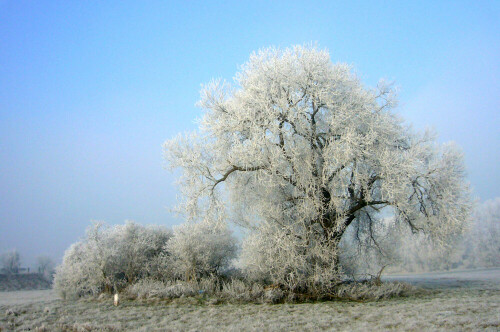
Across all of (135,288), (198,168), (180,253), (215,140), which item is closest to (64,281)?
(135,288)

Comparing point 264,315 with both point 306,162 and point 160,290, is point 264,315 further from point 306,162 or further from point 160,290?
point 306,162

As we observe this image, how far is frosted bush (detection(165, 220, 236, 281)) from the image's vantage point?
14.4 meters

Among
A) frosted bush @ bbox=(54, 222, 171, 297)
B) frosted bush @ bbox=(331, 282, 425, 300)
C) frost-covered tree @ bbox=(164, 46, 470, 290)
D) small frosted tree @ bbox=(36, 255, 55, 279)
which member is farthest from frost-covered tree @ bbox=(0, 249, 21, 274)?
frosted bush @ bbox=(331, 282, 425, 300)

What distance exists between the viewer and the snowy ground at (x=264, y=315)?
820 cm

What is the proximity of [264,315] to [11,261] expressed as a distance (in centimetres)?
2172

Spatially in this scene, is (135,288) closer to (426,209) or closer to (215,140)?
(215,140)

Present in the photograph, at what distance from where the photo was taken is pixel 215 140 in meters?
14.1

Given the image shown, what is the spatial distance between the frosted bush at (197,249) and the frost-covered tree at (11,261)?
48.4 feet

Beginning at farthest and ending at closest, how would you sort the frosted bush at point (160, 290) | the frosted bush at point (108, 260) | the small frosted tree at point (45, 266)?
the small frosted tree at point (45, 266) < the frosted bush at point (108, 260) < the frosted bush at point (160, 290)

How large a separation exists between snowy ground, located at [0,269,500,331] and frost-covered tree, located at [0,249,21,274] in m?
14.9

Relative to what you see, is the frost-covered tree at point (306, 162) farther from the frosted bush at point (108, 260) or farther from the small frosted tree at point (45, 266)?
the small frosted tree at point (45, 266)

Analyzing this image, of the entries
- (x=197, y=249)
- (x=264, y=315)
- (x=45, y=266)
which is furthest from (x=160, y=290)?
(x=45, y=266)

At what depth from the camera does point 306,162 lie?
13.1 m

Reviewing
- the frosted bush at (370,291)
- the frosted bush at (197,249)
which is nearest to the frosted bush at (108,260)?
the frosted bush at (197,249)
